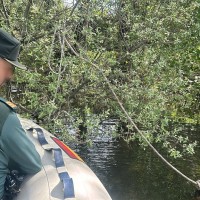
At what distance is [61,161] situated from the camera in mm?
3518

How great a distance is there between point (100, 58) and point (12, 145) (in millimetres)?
3450

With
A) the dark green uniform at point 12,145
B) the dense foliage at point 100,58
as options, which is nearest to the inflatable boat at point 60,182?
the dark green uniform at point 12,145

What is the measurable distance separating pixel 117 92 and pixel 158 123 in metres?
0.79

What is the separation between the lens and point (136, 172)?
26.9 feet

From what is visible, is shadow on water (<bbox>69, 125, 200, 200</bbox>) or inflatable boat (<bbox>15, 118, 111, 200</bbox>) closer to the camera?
inflatable boat (<bbox>15, 118, 111, 200</bbox>)

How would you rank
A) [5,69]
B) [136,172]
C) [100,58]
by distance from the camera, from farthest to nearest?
[136,172] < [100,58] < [5,69]

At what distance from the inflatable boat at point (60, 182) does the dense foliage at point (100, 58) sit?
1.87 meters

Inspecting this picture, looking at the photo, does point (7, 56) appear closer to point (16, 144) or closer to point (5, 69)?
point (5, 69)

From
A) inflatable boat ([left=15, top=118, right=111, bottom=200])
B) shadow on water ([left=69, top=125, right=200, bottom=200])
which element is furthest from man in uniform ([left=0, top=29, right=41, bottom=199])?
shadow on water ([left=69, top=125, right=200, bottom=200])

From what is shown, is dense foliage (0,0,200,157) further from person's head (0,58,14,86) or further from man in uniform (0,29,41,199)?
person's head (0,58,14,86)

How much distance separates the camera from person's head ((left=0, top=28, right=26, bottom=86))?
279 cm

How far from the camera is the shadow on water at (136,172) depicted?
23.9 feet

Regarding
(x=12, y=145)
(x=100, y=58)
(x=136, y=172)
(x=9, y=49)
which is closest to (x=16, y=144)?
(x=12, y=145)

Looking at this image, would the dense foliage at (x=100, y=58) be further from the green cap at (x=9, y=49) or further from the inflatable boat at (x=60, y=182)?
the green cap at (x=9, y=49)
